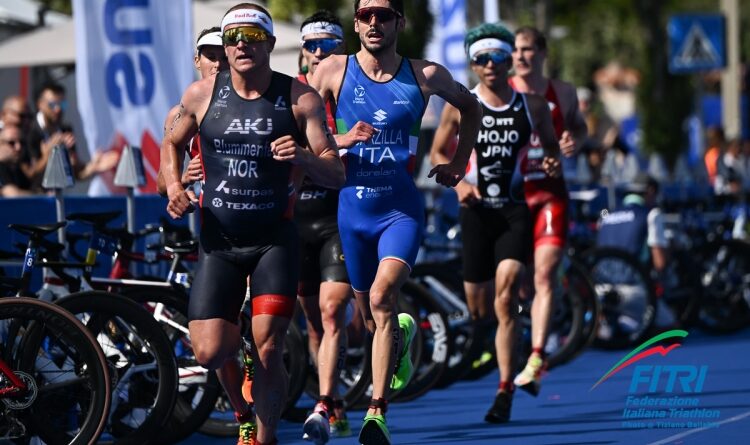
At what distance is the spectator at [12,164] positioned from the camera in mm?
12133

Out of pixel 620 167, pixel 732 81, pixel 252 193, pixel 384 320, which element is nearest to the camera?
pixel 252 193

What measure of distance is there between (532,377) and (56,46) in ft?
28.4

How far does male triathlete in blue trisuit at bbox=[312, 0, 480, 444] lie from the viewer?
8.81m

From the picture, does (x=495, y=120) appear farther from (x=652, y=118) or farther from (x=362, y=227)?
(x=652, y=118)

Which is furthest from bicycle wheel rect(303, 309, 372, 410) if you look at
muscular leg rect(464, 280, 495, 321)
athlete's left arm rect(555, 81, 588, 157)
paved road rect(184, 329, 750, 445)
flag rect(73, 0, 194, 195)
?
flag rect(73, 0, 194, 195)

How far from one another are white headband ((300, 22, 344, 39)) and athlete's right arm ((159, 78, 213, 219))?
2067 millimetres

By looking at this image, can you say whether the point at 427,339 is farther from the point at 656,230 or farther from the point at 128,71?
the point at 656,230

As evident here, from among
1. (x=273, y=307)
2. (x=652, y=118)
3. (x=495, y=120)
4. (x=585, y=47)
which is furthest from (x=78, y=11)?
(x=585, y=47)

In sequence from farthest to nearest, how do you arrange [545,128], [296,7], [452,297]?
[296,7]
[452,297]
[545,128]

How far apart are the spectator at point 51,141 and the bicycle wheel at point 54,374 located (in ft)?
14.6

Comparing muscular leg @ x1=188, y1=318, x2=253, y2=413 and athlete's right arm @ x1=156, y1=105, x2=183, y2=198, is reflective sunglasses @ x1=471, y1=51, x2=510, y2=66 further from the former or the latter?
muscular leg @ x1=188, y1=318, x2=253, y2=413

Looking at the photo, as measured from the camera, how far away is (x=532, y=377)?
423 inches

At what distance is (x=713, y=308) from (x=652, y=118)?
24572 mm

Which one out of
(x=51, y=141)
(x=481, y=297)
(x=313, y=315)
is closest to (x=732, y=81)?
(x=51, y=141)
